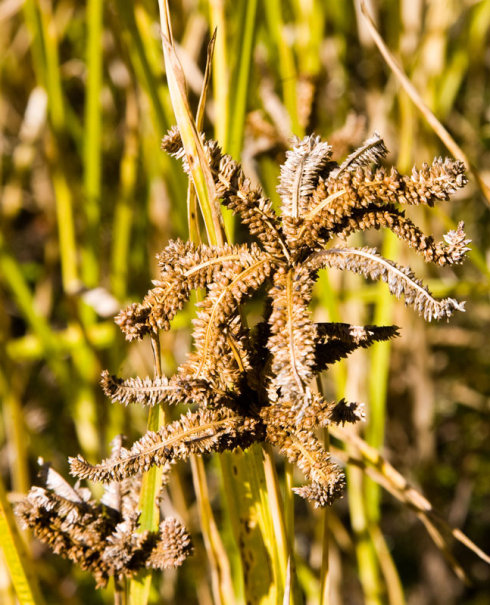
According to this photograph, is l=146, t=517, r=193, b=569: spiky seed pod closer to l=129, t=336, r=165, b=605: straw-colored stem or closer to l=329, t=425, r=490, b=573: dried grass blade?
l=129, t=336, r=165, b=605: straw-colored stem

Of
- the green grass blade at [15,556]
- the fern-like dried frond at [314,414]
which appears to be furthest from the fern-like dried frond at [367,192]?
the green grass blade at [15,556]

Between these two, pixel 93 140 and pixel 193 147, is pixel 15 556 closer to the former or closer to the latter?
pixel 193 147

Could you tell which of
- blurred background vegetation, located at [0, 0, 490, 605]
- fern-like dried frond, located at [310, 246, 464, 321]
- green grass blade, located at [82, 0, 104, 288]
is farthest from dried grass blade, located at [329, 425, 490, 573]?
green grass blade, located at [82, 0, 104, 288]

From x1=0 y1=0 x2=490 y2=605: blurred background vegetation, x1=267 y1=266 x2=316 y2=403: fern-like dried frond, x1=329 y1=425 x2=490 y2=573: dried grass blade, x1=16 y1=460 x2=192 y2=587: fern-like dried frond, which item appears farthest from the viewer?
x1=0 y1=0 x2=490 y2=605: blurred background vegetation

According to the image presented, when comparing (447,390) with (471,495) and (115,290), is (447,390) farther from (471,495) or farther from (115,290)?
(115,290)

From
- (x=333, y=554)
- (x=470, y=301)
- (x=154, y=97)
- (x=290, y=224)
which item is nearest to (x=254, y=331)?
(x=290, y=224)

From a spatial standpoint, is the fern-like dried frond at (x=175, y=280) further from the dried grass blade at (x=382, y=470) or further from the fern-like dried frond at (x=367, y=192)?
the dried grass blade at (x=382, y=470)

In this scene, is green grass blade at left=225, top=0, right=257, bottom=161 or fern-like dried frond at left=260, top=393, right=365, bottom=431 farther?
green grass blade at left=225, top=0, right=257, bottom=161
